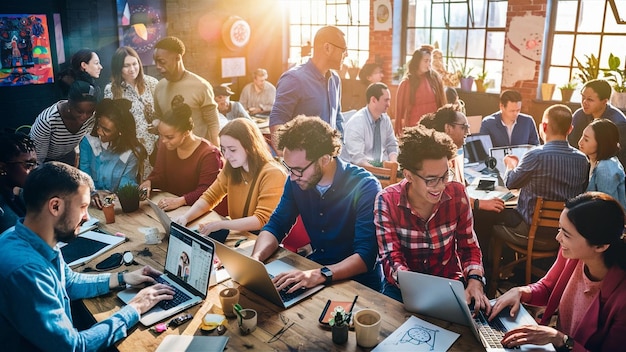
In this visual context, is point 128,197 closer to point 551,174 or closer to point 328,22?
point 551,174

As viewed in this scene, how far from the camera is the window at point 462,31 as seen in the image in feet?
21.3

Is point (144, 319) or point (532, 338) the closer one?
point (532, 338)

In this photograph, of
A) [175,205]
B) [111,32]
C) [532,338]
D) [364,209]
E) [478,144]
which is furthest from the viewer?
[111,32]

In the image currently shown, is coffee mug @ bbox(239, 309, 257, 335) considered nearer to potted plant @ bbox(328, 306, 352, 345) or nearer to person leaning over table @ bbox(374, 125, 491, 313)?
potted plant @ bbox(328, 306, 352, 345)

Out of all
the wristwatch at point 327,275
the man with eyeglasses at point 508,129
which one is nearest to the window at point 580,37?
the man with eyeglasses at point 508,129

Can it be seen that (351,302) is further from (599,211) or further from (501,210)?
(501,210)

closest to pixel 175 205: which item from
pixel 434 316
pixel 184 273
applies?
pixel 184 273

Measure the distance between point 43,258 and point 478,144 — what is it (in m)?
3.67

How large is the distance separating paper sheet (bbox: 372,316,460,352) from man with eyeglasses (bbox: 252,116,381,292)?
49 cm

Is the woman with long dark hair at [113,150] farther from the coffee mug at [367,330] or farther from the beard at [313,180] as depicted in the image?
the coffee mug at [367,330]

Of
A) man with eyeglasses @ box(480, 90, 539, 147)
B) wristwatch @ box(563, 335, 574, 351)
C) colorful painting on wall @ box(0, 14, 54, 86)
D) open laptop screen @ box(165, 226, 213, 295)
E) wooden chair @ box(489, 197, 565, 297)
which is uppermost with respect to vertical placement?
colorful painting on wall @ box(0, 14, 54, 86)

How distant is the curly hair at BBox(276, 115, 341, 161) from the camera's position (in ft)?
7.89

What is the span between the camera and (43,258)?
5.99ft

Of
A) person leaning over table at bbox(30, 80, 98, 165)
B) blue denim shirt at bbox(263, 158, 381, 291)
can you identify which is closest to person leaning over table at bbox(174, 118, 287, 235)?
blue denim shirt at bbox(263, 158, 381, 291)
